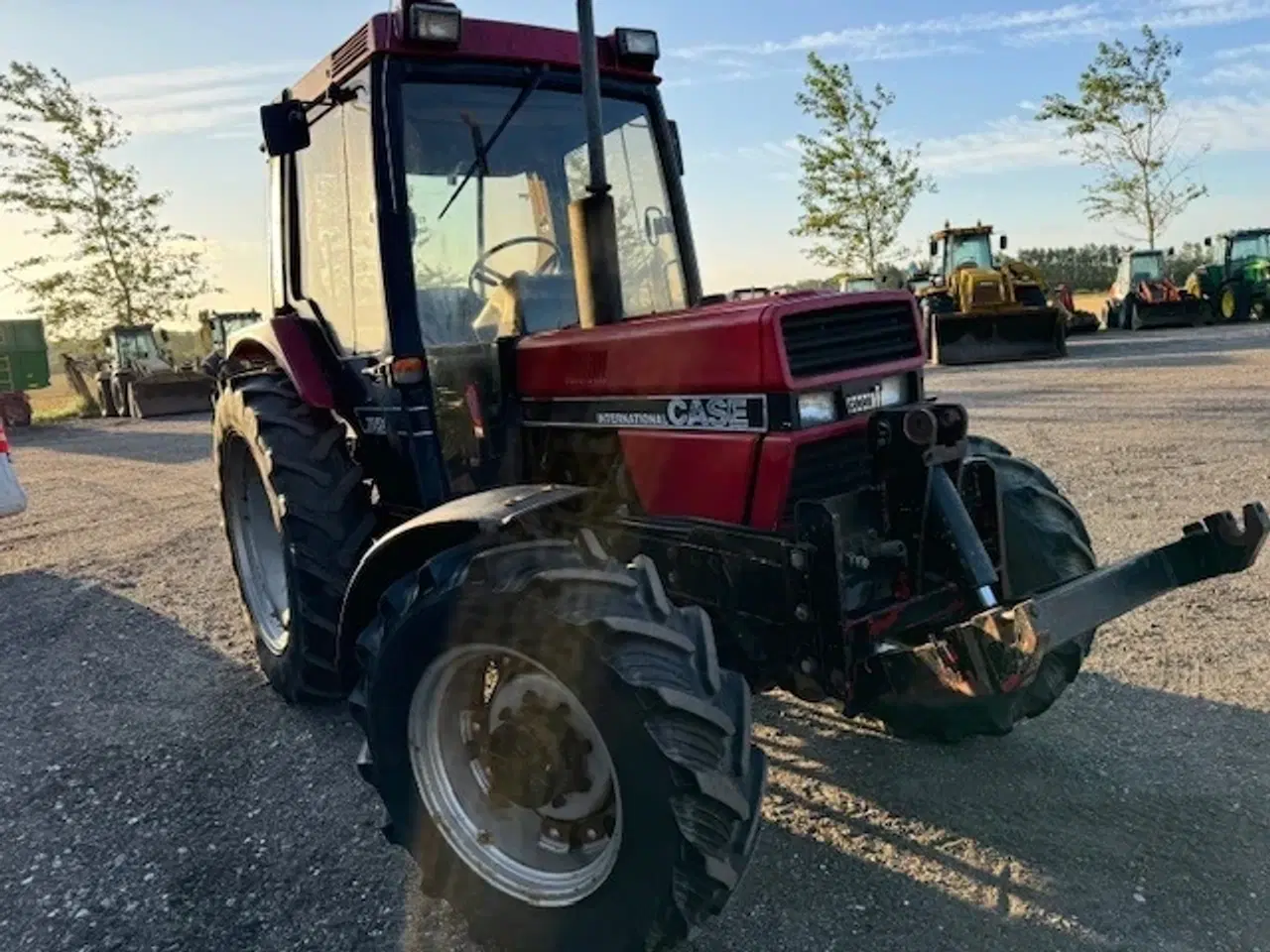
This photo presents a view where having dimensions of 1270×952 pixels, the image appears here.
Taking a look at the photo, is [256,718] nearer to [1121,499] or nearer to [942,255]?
[1121,499]

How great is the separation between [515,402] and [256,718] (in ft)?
5.91

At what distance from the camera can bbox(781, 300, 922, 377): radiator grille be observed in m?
2.78

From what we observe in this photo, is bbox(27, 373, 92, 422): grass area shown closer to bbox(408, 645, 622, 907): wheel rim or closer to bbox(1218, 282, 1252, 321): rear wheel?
bbox(408, 645, 622, 907): wheel rim

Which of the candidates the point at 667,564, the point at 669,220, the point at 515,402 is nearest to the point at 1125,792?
the point at 667,564

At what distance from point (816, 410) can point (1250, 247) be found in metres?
27.1

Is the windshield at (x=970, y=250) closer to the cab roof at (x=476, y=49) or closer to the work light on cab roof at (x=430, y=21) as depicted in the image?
the cab roof at (x=476, y=49)

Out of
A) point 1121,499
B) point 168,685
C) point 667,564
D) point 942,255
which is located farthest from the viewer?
point 942,255

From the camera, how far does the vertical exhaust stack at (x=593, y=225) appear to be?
3.10 metres

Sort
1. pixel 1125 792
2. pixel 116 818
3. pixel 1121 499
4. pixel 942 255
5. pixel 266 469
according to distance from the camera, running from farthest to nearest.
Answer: pixel 942 255, pixel 1121 499, pixel 266 469, pixel 116 818, pixel 1125 792

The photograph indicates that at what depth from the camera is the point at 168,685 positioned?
15.3 ft

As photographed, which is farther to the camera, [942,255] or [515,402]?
[942,255]

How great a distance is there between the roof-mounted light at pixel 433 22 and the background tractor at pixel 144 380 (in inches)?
697

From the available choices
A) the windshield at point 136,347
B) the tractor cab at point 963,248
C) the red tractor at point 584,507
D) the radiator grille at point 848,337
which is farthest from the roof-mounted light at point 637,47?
the windshield at point 136,347

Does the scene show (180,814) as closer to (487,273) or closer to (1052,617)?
(487,273)
